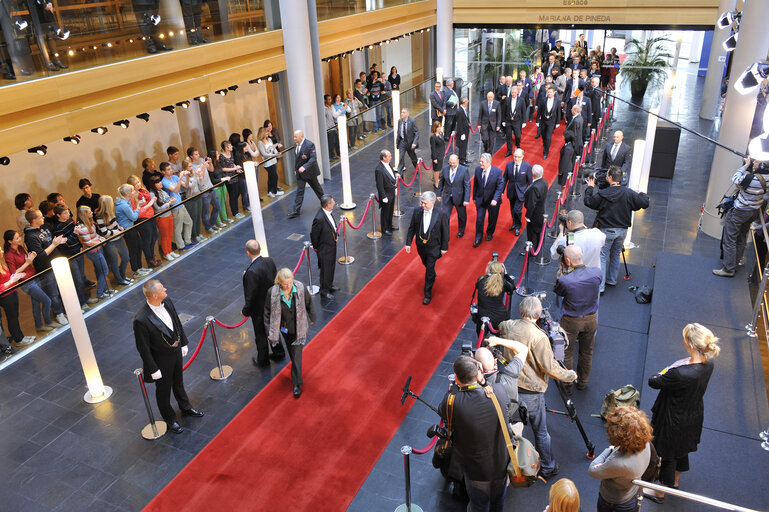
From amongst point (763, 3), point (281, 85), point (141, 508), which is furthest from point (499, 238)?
point (141, 508)

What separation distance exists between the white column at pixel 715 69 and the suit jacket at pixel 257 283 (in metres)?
17.0

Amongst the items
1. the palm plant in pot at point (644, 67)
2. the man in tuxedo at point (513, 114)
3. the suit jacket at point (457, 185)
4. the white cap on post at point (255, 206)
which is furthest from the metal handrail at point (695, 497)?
the palm plant in pot at point (644, 67)

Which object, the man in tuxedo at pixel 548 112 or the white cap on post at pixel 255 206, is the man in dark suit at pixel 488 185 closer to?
the white cap on post at pixel 255 206

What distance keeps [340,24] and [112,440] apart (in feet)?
41.3

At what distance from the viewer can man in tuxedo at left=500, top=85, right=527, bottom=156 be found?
48.7ft

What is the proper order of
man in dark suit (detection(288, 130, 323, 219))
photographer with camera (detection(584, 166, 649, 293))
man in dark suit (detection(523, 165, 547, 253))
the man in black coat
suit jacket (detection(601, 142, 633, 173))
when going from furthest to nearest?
man in dark suit (detection(288, 130, 323, 219)) < suit jacket (detection(601, 142, 633, 173)) < man in dark suit (detection(523, 165, 547, 253)) < photographer with camera (detection(584, 166, 649, 293)) < the man in black coat

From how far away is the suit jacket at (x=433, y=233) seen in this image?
8445 millimetres

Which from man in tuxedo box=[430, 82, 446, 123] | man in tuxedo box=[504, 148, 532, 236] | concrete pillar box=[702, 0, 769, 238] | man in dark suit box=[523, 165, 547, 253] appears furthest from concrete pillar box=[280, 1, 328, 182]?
concrete pillar box=[702, 0, 769, 238]

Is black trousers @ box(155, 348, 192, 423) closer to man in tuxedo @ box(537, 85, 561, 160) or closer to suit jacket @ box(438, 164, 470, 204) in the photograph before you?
suit jacket @ box(438, 164, 470, 204)

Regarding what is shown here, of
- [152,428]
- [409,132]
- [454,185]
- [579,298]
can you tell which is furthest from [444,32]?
[152,428]

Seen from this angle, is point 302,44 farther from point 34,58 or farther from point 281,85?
point 34,58

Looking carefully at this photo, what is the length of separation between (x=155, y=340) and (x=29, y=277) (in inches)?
133

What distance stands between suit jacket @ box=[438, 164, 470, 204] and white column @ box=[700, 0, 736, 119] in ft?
41.8

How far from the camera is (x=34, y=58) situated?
873 cm
